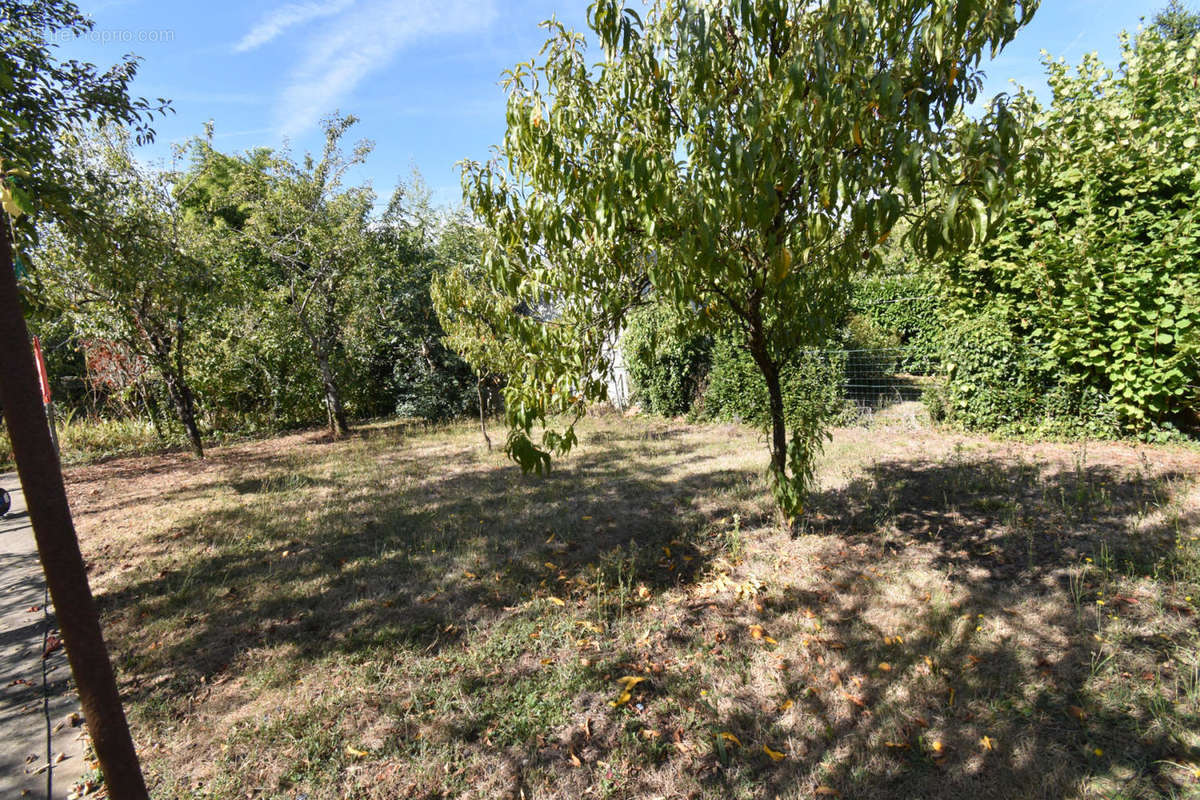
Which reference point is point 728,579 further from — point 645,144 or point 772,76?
point 772,76

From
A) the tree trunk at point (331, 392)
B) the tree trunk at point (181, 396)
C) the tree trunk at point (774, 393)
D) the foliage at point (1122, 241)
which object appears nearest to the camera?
the tree trunk at point (774, 393)

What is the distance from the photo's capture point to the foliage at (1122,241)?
5141mm

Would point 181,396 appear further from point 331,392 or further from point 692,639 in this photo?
point 692,639

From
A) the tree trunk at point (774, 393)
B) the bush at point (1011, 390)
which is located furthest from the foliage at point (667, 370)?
the tree trunk at point (774, 393)

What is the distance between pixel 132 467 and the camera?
9297 mm

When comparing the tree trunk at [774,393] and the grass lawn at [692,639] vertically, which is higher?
the tree trunk at [774,393]

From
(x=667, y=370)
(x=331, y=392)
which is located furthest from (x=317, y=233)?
(x=667, y=370)

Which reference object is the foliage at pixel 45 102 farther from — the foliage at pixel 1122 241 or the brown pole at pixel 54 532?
the foliage at pixel 1122 241

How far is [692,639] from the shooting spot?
3.23 metres

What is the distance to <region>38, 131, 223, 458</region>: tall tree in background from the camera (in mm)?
6559

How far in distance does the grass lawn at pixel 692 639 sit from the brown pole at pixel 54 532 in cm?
106

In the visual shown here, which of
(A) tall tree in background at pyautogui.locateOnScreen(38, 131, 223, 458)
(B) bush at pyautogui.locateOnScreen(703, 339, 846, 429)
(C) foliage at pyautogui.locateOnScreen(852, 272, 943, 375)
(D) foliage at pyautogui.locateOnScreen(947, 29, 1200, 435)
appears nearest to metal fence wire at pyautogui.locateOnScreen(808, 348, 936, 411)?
(B) bush at pyautogui.locateOnScreen(703, 339, 846, 429)

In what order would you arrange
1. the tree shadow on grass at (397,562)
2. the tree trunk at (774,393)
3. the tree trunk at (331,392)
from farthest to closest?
1. the tree trunk at (331,392)
2. the tree trunk at (774,393)
3. the tree shadow on grass at (397,562)

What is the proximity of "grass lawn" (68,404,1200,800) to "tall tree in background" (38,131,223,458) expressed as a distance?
3.45 meters
